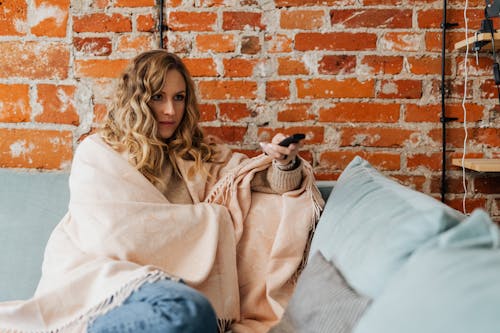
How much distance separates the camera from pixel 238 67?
172 centimetres

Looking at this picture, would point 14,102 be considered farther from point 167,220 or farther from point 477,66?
point 477,66

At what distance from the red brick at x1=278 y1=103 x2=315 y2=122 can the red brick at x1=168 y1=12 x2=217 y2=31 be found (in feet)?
1.35

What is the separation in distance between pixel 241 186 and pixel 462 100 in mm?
895

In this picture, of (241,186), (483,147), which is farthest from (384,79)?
(241,186)

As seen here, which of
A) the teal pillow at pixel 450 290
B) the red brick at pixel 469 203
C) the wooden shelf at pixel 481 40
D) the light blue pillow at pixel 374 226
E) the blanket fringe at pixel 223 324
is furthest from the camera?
the red brick at pixel 469 203

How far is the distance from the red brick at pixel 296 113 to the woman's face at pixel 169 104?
388 mm

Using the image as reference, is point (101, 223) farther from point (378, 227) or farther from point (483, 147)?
point (483, 147)

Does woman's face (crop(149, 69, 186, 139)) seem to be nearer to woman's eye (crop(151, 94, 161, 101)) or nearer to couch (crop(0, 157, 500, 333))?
woman's eye (crop(151, 94, 161, 101))

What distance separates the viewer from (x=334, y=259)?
3.26 feet

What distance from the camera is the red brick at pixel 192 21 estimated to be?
1705 mm

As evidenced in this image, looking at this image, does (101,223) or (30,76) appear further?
(30,76)

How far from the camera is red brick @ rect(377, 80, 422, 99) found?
1.67 metres

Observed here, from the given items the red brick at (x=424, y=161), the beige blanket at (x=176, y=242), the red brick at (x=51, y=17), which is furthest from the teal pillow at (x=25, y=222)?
the red brick at (x=424, y=161)

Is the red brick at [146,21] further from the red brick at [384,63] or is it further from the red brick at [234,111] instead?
the red brick at [384,63]
